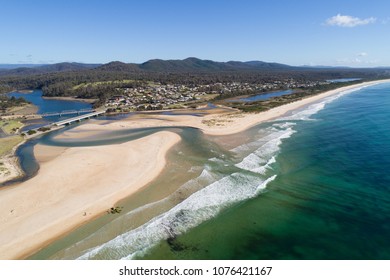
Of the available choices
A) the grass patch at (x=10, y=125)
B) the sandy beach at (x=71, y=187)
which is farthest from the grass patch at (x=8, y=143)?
the grass patch at (x=10, y=125)

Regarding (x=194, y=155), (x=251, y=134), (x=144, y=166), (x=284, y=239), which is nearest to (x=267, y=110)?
(x=251, y=134)

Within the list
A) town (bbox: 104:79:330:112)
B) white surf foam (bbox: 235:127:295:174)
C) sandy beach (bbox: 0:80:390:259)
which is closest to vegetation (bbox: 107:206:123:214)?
sandy beach (bbox: 0:80:390:259)

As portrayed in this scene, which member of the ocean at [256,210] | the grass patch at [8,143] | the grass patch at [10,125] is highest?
the ocean at [256,210]

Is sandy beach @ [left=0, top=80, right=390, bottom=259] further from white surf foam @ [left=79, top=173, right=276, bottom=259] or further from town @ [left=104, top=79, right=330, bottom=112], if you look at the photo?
town @ [left=104, top=79, right=330, bottom=112]

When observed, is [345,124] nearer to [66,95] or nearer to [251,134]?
[251,134]

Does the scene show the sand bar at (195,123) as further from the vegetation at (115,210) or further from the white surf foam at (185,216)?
the vegetation at (115,210)

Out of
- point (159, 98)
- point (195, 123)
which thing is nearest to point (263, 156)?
point (195, 123)

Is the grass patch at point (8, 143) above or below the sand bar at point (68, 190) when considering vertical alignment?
below
